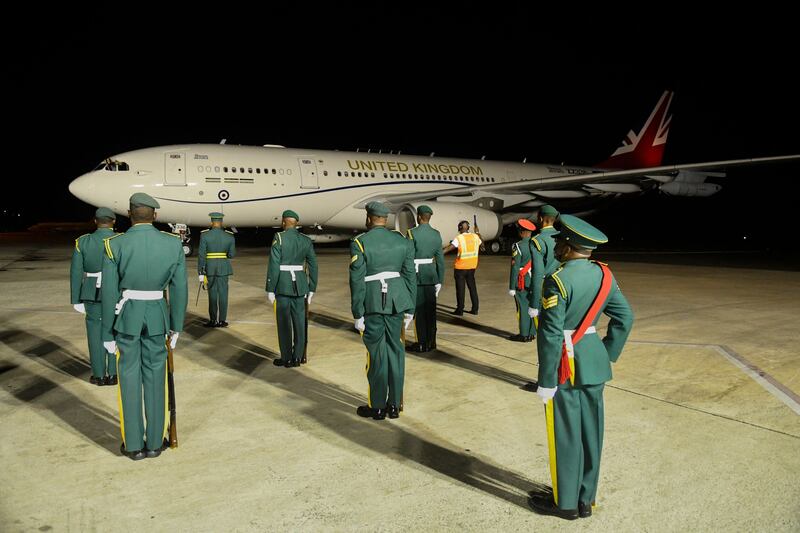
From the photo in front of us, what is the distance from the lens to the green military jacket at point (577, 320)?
3129 mm

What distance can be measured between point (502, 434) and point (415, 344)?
2.75 metres

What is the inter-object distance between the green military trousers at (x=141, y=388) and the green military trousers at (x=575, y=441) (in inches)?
102

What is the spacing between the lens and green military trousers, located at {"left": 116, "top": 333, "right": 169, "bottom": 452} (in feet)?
13.2

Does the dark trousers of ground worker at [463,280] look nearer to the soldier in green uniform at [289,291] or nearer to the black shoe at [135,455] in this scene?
the soldier in green uniform at [289,291]

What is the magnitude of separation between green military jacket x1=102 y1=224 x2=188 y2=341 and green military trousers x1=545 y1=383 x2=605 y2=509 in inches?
103

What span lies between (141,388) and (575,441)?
2.85m

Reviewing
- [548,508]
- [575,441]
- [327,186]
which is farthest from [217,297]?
[327,186]

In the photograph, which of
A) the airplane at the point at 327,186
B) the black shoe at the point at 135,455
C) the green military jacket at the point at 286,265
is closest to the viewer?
the black shoe at the point at 135,455

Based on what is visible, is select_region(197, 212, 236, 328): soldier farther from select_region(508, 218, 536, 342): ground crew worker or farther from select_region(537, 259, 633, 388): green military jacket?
select_region(537, 259, 633, 388): green military jacket

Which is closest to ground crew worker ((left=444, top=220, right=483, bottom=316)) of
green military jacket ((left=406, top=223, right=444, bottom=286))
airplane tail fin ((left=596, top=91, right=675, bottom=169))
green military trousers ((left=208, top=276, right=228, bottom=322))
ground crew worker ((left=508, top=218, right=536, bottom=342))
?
ground crew worker ((left=508, top=218, right=536, bottom=342))

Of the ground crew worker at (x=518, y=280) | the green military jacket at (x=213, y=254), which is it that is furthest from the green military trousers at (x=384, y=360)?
the green military jacket at (x=213, y=254)

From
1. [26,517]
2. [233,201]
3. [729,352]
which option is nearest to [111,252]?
[26,517]

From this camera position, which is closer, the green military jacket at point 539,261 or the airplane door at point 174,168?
the green military jacket at point 539,261

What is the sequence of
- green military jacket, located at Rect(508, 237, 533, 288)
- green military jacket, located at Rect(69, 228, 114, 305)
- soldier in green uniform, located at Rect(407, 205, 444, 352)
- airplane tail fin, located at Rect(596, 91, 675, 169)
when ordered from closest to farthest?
green military jacket, located at Rect(69, 228, 114, 305)
soldier in green uniform, located at Rect(407, 205, 444, 352)
green military jacket, located at Rect(508, 237, 533, 288)
airplane tail fin, located at Rect(596, 91, 675, 169)
